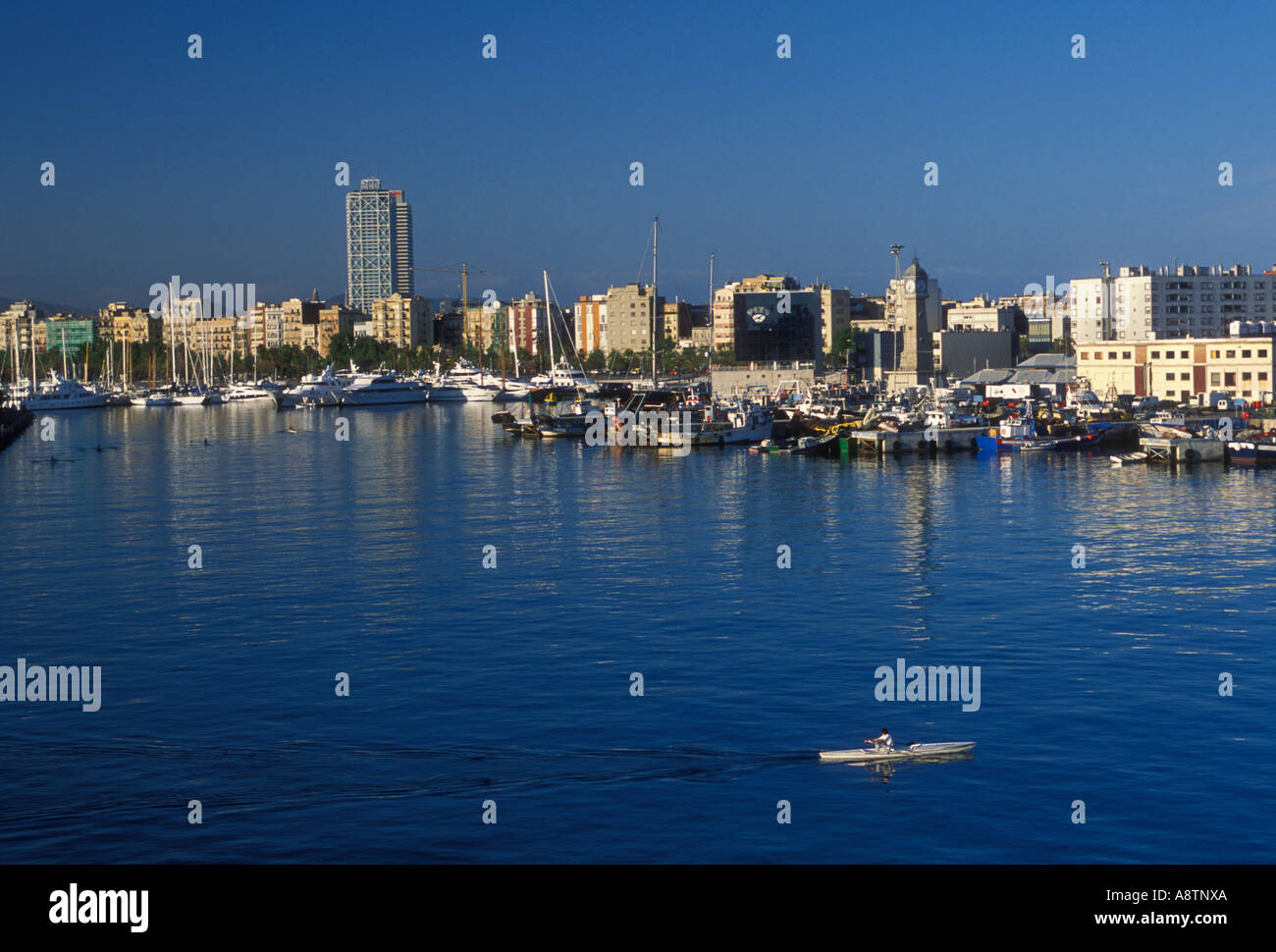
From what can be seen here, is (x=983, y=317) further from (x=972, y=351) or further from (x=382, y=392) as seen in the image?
(x=382, y=392)

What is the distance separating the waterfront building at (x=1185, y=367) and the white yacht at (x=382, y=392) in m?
69.1

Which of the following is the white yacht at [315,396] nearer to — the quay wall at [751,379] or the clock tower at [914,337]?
the quay wall at [751,379]

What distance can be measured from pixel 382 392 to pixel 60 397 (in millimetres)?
28788

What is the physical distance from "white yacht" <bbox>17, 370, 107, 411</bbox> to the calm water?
8660 cm

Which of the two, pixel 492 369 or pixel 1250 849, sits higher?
pixel 492 369

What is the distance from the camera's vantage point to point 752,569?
33.3 m

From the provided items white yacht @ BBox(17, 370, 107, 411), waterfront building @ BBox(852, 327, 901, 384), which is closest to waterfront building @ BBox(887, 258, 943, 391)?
waterfront building @ BBox(852, 327, 901, 384)

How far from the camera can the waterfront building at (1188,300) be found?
124 m

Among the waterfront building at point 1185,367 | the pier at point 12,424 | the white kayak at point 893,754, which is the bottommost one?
the white kayak at point 893,754

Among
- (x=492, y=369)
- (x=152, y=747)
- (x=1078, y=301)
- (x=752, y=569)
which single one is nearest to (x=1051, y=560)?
(x=752, y=569)

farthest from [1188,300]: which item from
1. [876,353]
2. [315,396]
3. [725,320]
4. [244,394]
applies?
[244,394]

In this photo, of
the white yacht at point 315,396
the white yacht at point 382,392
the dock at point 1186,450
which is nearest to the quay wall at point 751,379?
the white yacht at point 382,392
